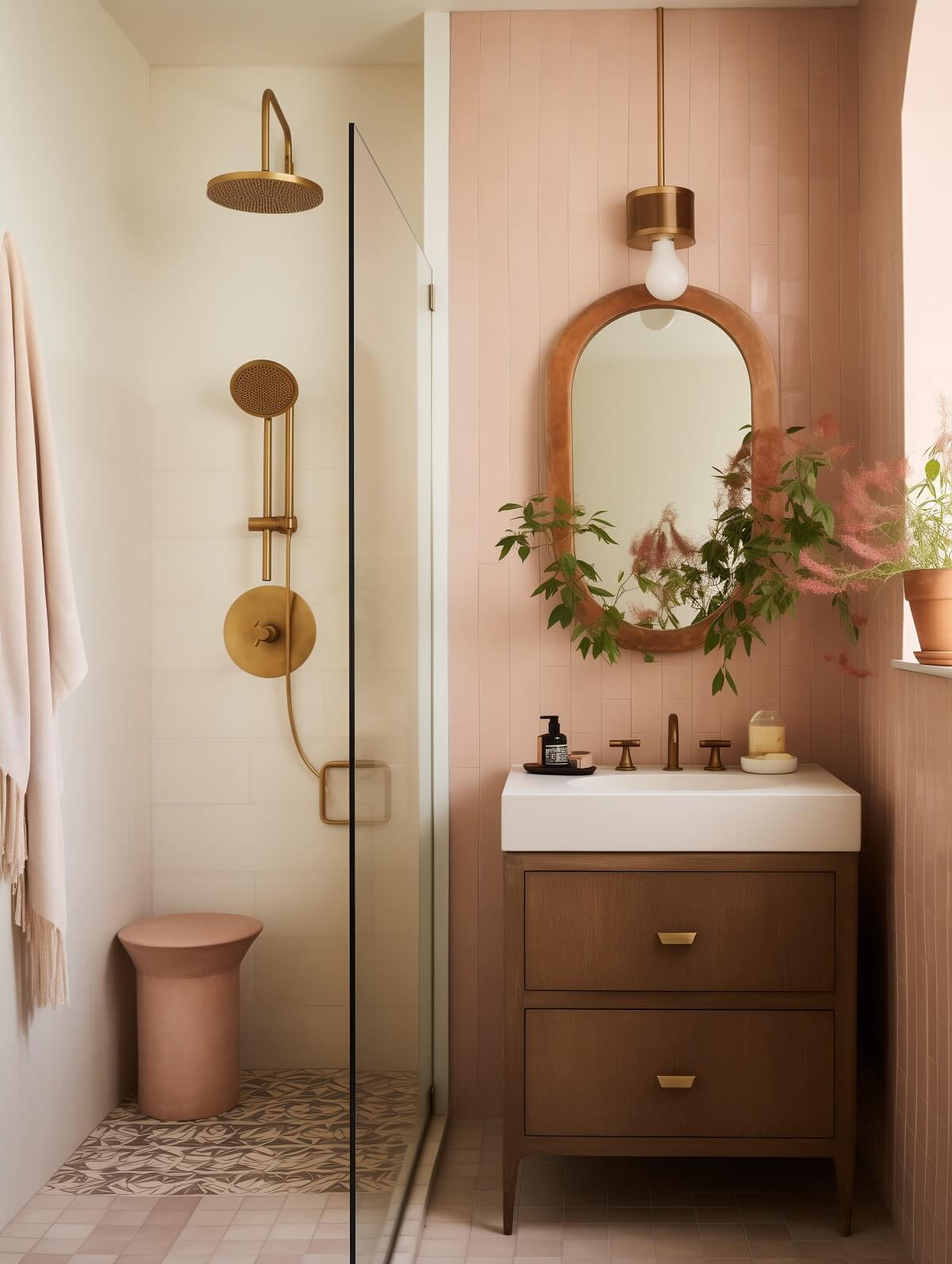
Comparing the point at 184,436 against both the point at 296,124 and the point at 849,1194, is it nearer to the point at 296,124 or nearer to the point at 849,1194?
the point at 296,124

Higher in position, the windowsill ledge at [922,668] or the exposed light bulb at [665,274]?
the exposed light bulb at [665,274]

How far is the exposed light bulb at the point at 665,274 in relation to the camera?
248cm

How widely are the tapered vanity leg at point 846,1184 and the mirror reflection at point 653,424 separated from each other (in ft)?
3.77

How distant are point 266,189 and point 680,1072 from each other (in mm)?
2069

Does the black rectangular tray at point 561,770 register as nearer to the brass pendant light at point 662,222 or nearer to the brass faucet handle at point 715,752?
the brass faucet handle at point 715,752

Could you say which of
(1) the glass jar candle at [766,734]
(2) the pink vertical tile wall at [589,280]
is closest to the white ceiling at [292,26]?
(2) the pink vertical tile wall at [589,280]

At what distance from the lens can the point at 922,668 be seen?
1984 millimetres

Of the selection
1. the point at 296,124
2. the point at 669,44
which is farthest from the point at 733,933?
the point at 296,124

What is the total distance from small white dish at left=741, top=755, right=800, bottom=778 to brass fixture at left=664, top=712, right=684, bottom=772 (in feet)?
0.50

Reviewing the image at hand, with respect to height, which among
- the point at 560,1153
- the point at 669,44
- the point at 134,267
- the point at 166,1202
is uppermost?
the point at 669,44

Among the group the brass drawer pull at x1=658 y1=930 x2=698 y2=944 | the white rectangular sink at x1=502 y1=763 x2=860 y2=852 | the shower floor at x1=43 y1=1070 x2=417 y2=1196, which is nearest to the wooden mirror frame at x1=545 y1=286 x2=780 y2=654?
the white rectangular sink at x1=502 y1=763 x2=860 y2=852

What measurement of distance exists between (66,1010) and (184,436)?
1.45 meters

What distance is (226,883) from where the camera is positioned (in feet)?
9.74

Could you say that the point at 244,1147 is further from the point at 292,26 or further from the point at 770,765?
the point at 292,26
